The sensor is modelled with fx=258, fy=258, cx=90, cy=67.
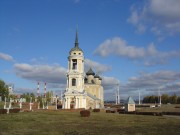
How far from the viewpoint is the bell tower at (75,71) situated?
264 ft

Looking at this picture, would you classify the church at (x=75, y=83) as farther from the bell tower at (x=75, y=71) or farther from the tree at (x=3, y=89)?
the tree at (x=3, y=89)

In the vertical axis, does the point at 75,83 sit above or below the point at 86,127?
above

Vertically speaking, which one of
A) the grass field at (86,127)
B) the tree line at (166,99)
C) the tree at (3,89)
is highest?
the tree at (3,89)

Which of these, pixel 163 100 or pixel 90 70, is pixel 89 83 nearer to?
pixel 90 70

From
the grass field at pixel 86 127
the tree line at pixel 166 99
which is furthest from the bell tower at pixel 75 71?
the tree line at pixel 166 99

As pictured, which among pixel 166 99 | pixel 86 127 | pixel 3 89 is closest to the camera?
pixel 86 127

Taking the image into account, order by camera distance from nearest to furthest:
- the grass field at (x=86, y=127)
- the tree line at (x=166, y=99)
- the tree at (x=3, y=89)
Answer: the grass field at (x=86, y=127) < the tree at (x=3, y=89) < the tree line at (x=166, y=99)

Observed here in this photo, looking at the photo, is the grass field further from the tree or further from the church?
the tree

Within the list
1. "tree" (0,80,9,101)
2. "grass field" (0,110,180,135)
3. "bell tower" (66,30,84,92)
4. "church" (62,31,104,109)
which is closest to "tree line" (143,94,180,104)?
"church" (62,31,104,109)

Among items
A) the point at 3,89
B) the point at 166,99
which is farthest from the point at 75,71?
the point at 166,99

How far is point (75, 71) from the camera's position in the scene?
80.6m

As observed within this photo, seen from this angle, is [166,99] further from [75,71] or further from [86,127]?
[86,127]

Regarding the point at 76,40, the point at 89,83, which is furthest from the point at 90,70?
the point at 76,40

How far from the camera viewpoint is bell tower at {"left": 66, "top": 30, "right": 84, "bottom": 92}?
80438 mm
